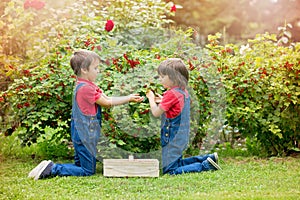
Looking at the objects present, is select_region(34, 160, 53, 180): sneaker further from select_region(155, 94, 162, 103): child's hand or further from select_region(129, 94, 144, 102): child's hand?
select_region(155, 94, 162, 103): child's hand

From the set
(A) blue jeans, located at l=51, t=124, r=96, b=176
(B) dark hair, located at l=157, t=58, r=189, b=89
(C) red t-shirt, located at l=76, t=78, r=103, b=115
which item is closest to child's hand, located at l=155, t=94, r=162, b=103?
(B) dark hair, located at l=157, t=58, r=189, b=89

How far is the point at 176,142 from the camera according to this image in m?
5.04

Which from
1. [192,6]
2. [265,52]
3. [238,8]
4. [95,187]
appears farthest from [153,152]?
[238,8]

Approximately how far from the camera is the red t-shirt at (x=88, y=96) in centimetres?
488

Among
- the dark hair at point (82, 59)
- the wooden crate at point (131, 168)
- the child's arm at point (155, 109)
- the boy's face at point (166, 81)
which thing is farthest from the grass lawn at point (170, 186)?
the dark hair at point (82, 59)

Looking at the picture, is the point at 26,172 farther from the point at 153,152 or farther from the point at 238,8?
the point at 238,8

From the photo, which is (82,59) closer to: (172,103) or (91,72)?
(91,72)

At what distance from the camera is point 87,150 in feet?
16.4

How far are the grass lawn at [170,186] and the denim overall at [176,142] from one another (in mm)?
161

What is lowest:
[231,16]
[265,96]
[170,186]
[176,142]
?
[170,186]

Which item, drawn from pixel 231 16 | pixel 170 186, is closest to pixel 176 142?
pixel 170 186

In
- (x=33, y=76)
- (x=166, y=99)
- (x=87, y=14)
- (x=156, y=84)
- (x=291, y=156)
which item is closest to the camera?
(x=166, y=99)

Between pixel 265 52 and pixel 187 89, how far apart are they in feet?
4.96

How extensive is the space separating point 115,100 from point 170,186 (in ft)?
3.39
